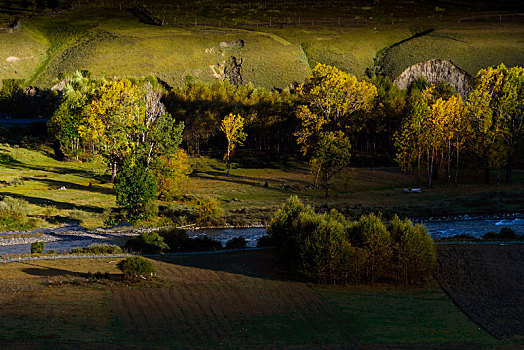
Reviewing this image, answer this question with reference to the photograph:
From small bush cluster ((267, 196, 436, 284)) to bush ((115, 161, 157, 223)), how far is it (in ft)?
85.6

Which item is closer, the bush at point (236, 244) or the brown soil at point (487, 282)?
the brown soil at point (487, 282)

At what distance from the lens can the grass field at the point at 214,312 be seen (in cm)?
2881

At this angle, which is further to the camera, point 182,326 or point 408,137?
point 408,137

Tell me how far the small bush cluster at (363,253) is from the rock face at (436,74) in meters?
145

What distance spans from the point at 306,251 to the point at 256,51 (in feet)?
531

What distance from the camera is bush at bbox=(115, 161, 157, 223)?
6412cm

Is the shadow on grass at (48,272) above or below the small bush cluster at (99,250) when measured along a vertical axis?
below

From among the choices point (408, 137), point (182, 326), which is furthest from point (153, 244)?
point (408, 137)

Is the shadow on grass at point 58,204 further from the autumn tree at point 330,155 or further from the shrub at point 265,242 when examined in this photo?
the autumn tree at point 330,155

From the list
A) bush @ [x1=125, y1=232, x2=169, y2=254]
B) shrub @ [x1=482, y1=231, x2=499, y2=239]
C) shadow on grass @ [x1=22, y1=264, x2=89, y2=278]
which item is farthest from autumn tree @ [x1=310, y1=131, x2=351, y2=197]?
shadow on grass @ [x1=22, y1=264, x2=89, y2=278]

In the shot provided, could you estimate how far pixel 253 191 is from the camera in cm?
8681

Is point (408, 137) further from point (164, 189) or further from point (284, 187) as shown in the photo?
point (164, 189)

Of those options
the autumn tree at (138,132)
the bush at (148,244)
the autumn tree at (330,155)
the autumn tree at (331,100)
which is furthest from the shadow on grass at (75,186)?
the autumn tree at (331,100)

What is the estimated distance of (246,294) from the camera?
37406 mm
